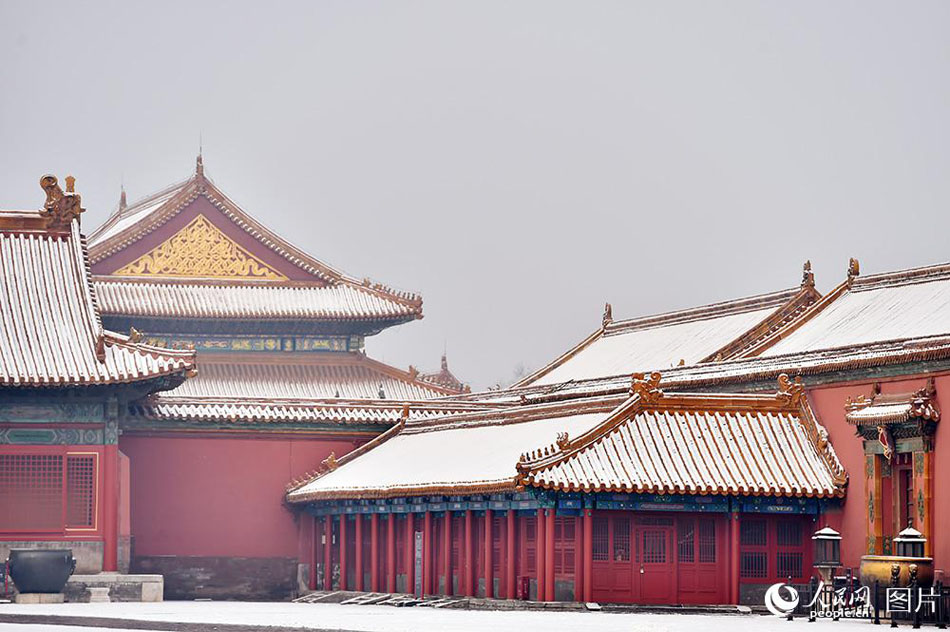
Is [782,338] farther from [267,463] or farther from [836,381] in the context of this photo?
[267,463]

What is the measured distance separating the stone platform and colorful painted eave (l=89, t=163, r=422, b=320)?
1662 centimetres

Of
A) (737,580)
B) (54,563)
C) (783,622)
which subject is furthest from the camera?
(54,563)

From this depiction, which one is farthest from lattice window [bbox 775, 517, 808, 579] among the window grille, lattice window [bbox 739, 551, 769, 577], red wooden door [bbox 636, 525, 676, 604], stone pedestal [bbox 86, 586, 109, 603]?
the window grille

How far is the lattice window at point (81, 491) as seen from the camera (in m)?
49.0

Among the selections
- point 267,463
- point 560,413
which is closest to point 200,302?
point 267,463

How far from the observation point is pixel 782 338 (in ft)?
161

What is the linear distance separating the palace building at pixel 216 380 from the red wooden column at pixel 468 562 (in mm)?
7461

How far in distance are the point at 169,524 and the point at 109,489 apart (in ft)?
14.4

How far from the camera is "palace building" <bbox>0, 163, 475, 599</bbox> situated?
52.2 m

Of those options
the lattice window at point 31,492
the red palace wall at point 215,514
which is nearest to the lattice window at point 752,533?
the red palace wall at point 215,514

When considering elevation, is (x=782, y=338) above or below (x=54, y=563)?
above

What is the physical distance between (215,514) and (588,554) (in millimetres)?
14175

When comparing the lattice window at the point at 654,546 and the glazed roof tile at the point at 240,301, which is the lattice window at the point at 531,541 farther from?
the glazed roof tile at the point at 240,301

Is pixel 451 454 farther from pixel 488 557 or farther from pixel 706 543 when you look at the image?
A: pixel 706 543
